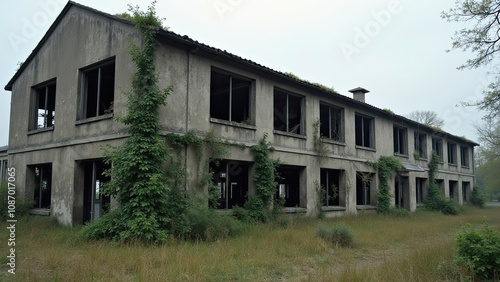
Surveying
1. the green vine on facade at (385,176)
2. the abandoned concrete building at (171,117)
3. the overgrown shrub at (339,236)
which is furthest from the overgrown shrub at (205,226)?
the green vine on facade at (385,176)

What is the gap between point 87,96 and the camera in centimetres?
1362

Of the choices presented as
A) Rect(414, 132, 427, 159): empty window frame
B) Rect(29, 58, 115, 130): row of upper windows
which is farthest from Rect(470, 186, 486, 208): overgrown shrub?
Rect(29, 58, 115, 130): row of upper windows

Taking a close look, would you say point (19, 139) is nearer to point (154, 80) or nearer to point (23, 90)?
point (23, 90)

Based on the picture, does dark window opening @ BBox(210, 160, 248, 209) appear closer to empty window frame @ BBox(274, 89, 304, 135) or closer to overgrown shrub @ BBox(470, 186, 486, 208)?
empty window frame @ BBox(274, 89, 304, 135)

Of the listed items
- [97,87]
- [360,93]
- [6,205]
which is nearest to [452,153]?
[360,93]

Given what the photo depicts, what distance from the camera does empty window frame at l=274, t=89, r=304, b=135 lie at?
16.6 meters

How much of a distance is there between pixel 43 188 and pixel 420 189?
2300 cm

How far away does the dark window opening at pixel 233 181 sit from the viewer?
15.1 metres

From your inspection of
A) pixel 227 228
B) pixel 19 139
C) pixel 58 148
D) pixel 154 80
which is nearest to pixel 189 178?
pixel 227 228

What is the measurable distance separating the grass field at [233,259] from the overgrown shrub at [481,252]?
0.36 metres

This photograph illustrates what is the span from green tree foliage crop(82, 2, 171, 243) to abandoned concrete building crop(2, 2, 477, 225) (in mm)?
742

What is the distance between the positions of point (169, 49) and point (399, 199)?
59.0ft

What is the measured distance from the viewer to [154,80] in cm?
1054

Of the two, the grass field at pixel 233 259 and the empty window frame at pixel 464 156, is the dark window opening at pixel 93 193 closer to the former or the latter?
the grass field at pixel 233 259
